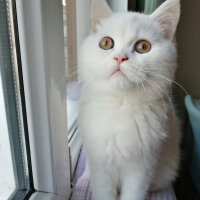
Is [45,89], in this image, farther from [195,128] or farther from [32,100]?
[195,128]

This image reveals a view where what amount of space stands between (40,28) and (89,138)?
322mm

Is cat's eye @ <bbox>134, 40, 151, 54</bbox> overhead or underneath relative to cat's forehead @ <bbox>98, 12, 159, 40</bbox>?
underneath

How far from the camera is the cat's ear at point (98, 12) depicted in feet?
2.02

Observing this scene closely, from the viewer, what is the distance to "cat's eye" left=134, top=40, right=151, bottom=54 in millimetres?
565

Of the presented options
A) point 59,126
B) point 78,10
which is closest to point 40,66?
point 59,126

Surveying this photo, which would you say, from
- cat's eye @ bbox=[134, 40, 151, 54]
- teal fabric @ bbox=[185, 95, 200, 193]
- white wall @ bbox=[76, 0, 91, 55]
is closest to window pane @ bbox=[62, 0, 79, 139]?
white wall @ bbox=[76, 0, 91, 55]

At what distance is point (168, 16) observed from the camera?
60 cm

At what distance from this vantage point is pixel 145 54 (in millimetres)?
553

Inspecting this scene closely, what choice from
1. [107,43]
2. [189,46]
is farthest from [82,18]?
[189,46]

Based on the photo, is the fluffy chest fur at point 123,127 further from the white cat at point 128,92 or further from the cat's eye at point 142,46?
the cat's eye at point 142,46

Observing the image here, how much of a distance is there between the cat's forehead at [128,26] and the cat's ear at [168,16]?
0.02 metres

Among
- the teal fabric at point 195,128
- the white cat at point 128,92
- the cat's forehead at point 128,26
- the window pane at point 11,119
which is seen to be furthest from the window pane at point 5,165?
the teal fabric at point 195,128

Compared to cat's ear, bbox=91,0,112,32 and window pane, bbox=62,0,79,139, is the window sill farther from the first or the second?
cat's ear, bbox=91,0,112,32

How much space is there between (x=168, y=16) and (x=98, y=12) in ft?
0.61
